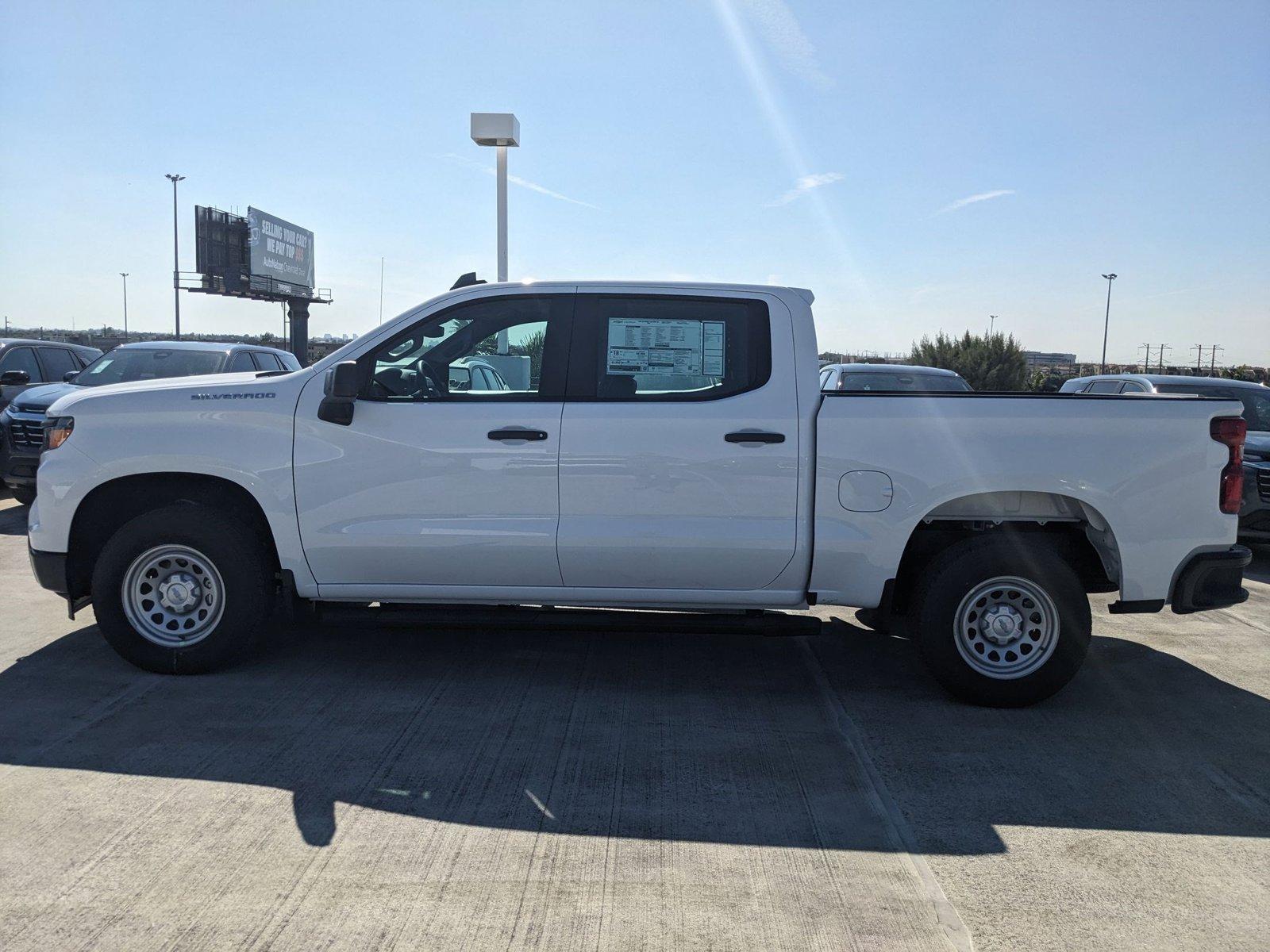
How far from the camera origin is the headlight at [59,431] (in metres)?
5.35

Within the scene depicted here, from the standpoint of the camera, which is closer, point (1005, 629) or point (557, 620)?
point (1005, 629)

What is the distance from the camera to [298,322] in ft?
213

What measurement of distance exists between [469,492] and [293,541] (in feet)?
3.07

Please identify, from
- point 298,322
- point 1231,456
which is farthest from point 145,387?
point 298,322

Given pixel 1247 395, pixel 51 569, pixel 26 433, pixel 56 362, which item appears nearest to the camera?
pixel 51 569

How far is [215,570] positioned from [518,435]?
5.53 feet

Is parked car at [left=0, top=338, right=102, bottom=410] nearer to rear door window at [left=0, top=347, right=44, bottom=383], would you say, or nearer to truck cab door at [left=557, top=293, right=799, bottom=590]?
rear door window at [left=0, top=347, right=44, bottom=383]

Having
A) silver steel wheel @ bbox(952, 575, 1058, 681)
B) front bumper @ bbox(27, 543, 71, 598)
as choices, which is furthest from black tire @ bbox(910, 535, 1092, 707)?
front bumper @ bbox(27, 543, 71, 598)

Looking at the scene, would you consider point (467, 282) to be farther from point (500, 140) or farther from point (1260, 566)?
point (500, 140)

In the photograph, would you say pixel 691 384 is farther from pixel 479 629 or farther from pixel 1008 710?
pixel 1008 710

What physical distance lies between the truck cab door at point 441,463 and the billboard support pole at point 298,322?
2356 inches

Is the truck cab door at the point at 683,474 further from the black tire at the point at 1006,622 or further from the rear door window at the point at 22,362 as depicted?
the rear door window at the point at 22,362

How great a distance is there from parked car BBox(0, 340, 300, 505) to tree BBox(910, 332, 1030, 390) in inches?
1125

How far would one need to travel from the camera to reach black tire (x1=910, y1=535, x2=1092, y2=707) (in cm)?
507
